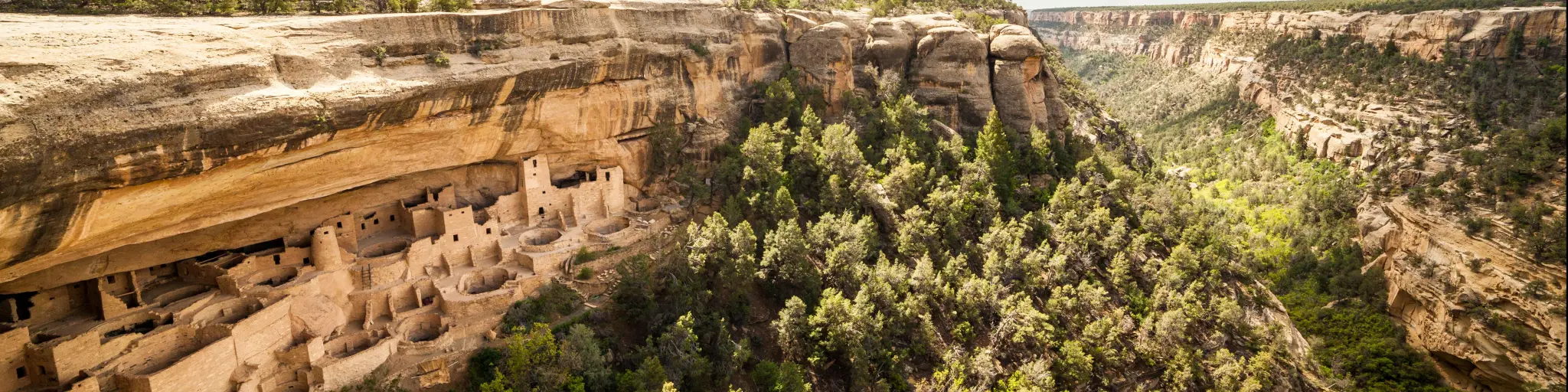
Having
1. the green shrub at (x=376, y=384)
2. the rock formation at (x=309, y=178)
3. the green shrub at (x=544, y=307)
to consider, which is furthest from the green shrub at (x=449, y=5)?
the green shrub at (x=376, y=384)

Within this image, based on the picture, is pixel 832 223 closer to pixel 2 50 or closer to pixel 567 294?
pixel 567 294

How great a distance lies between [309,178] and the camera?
Answer: 19.7 metres

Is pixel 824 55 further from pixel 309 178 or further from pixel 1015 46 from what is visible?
pixel 309 178

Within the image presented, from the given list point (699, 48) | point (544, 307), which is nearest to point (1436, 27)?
point (699, 48)

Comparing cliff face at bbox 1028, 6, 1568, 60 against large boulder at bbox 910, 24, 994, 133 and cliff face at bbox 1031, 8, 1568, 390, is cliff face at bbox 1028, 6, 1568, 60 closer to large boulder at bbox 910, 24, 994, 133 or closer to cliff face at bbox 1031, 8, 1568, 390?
cliff face at bbox 1031, 8, 1568, 390

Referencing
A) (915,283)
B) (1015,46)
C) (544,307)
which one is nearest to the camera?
(544,307)

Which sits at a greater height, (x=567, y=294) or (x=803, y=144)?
(x=803, y=144)

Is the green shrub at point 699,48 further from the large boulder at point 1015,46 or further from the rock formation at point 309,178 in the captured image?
the large boulder at point 1015,46

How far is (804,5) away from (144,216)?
2952cm

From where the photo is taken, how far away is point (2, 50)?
13477 mm

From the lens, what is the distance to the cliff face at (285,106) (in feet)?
47.0

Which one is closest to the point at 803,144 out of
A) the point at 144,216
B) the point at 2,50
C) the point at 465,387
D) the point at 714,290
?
the point at 714,290

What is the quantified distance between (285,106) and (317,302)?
551cm

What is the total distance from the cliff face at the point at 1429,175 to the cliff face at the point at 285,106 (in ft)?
79.0
